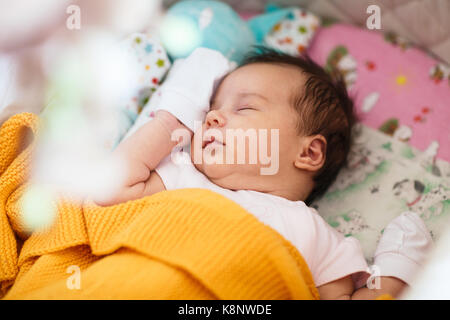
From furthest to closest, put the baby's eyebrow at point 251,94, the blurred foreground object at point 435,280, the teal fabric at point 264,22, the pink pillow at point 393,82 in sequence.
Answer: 1. the teal fabric at point 264,22
2. the pink pillow at point 393,82
3. the baby's eyebrow at point 251,94
4. the blurred foreground object at point 435,280

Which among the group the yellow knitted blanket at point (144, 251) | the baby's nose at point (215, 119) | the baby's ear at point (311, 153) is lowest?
the yellow knitted blanket at point (144, 251)

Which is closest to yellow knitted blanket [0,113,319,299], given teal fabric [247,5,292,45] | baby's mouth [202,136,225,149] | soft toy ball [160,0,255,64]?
baby's mouth [202,136,225,149]

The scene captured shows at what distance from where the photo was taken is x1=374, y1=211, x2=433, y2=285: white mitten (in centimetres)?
88

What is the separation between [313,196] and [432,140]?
36 centimetres

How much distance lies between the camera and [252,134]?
93cm

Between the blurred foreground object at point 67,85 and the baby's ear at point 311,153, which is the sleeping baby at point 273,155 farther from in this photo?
the blurred foreground object at point 67,85

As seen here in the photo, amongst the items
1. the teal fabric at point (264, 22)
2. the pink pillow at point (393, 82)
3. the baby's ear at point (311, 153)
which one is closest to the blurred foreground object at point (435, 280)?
the baby's ear at point (311, 153)

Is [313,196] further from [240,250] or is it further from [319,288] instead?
[240,250]

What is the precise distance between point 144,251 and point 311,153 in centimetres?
46

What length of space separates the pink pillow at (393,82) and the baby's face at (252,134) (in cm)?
34

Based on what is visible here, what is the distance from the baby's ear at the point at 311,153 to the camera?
38.4 inches

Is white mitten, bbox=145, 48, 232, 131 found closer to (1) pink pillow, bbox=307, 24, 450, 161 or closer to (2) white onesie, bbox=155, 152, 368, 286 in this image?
(2) white onesie, bbox=155, 152, 368, 286

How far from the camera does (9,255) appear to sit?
2.75 feet

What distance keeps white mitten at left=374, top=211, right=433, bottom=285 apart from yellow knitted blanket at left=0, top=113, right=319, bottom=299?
199 millimetres
